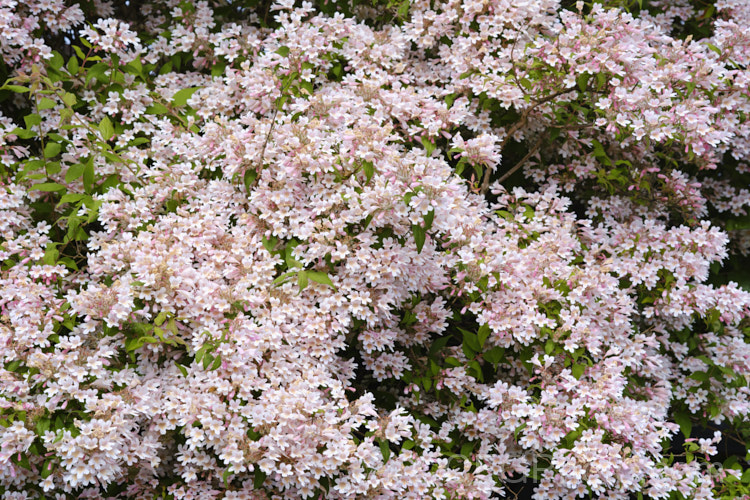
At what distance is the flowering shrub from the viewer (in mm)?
3113

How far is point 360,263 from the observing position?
3309mm

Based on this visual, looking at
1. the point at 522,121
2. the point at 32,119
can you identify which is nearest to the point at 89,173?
the point at 32,119

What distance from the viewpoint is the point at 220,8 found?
5016 mm

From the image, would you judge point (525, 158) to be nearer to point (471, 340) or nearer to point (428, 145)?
point (428, 145)

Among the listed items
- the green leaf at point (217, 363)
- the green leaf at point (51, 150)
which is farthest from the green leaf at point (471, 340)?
the green leaf at point (51, 150)

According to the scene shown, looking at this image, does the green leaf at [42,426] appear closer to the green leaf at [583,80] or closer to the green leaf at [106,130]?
the green leaf at [106,130]

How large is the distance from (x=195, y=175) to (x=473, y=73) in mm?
1680

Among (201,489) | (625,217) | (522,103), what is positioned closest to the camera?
(201,489)

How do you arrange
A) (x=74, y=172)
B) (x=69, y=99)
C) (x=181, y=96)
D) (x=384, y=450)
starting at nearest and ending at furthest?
(x=384, y=450)
(x=69, y=99)
(x=74, y=172)
(x=181, y=96)

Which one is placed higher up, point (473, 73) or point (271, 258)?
point (473, 73)

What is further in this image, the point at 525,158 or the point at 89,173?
the point at 525,158

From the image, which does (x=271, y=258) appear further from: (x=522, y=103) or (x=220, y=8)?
(x=220, y=8)

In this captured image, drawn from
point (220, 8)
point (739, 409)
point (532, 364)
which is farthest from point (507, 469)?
point (220, 8)

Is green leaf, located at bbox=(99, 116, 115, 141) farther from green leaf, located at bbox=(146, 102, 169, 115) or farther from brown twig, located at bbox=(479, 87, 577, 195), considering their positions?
brown twig, located at bbox=(479, 87, 577, 195)
